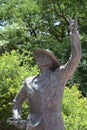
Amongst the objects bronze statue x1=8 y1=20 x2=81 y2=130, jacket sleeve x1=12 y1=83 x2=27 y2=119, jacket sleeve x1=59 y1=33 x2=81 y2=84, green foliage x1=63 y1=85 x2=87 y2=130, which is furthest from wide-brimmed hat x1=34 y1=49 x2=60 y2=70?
green foliage x1=63 y1=85 x2=87 y2=130

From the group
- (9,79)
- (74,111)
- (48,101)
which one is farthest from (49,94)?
(74,111)

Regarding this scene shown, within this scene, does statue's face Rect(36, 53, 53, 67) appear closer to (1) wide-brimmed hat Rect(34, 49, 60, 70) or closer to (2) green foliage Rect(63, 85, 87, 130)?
(1) wide-brimmed hat Rect(34, 49, 60, 70)

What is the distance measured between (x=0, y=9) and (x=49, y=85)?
11.1 m

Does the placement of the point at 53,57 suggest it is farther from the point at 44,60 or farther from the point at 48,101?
the point at 48,101

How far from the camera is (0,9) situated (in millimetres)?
15250

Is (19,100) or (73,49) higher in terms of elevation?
(73,49)

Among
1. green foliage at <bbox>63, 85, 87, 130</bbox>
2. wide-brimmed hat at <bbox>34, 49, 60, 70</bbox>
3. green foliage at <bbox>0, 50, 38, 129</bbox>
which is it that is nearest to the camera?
wide-brimmed hat at <bbox>34, 49, 60, 70</bbox>

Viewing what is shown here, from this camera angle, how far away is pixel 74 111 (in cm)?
817

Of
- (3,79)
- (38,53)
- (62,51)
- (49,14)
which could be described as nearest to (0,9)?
(49,14)

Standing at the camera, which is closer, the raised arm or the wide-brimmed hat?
the raised arm

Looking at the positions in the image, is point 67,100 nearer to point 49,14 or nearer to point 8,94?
point 8,94

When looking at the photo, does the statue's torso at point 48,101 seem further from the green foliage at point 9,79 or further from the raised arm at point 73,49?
the green foliage at point 9,79

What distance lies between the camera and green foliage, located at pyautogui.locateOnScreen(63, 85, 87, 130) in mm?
7746

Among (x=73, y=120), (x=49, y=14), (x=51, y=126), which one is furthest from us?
(x=49, y=14)
